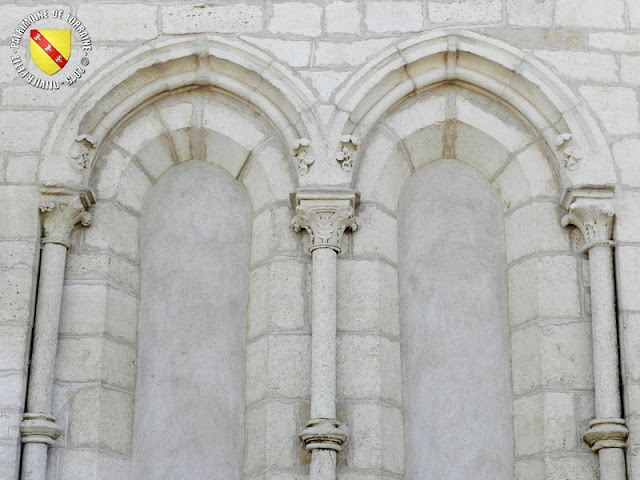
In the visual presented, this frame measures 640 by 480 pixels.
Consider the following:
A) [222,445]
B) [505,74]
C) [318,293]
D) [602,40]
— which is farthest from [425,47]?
[222,445]

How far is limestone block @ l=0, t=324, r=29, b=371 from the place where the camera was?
6.89 m

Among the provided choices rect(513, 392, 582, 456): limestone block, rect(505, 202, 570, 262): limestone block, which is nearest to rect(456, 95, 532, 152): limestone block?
rect(505, 202, 570, 262): limestone block

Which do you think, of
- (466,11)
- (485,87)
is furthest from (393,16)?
(485,87)

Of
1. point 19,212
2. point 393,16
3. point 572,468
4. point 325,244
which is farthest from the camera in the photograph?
point 393,16

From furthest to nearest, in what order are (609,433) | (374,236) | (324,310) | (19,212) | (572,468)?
(374,236) → (19,212) → (324,310) → (572,468) → (609,433)

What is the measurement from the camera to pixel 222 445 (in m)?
7.16

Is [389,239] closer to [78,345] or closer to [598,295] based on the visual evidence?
[598,295]

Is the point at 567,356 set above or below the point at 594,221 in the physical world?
below

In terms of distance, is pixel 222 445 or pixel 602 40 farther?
pixel 602 40

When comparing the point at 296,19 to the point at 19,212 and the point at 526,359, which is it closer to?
the point at 19,212

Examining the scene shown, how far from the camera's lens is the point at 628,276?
7105mm

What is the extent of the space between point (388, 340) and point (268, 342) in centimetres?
72

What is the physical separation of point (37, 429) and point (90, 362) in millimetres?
534

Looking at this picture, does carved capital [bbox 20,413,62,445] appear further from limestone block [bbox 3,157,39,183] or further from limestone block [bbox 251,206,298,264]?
limestone block [bbox 251,206,298,264]
